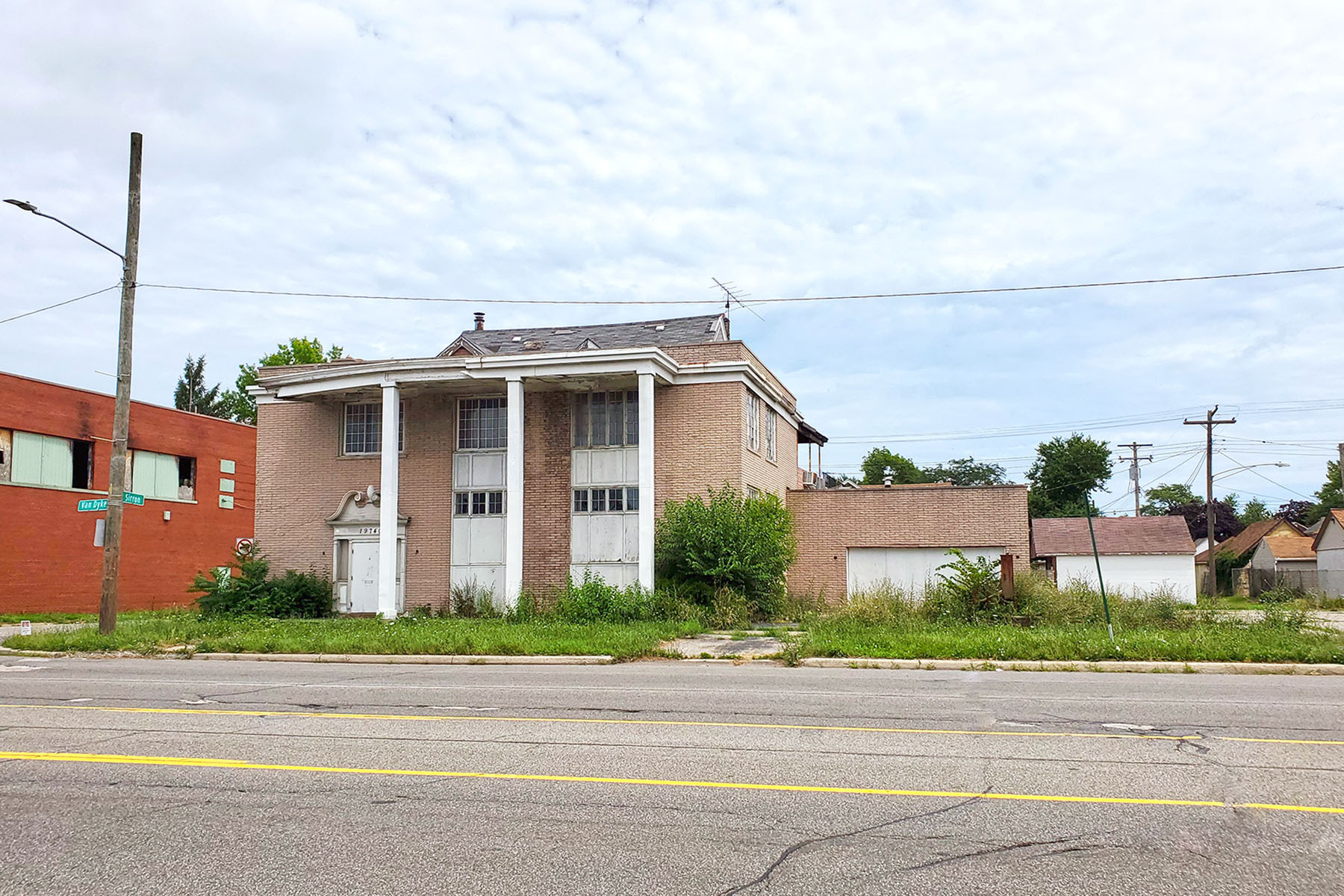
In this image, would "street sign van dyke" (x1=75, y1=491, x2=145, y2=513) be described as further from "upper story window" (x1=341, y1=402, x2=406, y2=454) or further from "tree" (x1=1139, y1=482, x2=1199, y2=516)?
"tree" (x1=1139, y1=482, x2=1199, y2=516)

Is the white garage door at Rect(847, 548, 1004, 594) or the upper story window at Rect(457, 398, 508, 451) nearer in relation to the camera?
the upper story window at Rect(457, 398, 508, 451)

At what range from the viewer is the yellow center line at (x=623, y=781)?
21.3 feet

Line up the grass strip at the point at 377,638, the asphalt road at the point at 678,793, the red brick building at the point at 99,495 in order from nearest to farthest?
1. the asphalt road at the point at 678,793
2. the grass strip at the point at 377,638
3. the red brick building at the point at 99,495

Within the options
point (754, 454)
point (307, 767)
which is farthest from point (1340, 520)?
point (307, 767)

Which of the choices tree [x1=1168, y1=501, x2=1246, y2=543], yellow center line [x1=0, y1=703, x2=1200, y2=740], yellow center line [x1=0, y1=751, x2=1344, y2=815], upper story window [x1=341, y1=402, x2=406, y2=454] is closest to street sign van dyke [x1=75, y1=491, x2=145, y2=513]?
upper story window [x1=341, y1=402, x2=406, y2=454]

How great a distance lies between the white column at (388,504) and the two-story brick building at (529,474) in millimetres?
40

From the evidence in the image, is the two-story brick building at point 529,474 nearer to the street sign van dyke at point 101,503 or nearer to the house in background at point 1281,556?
the street sign van dyke at point 101,503

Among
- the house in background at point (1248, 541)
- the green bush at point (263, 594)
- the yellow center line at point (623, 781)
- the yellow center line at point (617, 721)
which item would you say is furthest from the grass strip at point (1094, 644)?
the house in background at point (1248, 541)

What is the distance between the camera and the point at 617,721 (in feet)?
32.6

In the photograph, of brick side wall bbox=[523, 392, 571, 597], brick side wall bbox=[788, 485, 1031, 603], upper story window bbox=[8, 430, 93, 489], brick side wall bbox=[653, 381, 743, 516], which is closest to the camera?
brick side wall bbox=[653, 381, 743, 516]

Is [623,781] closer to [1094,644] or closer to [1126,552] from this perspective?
[1094,644]

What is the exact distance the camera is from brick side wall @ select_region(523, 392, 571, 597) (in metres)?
27.0

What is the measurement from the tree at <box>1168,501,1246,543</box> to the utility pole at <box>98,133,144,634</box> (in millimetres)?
79014

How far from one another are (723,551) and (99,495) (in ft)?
73.0
